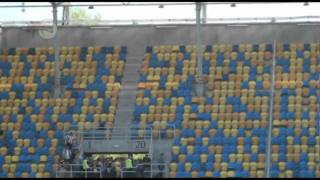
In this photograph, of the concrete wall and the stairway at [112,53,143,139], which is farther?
the concrete wall

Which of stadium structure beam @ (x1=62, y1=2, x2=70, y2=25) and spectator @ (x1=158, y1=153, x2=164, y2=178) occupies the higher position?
stadium structure beam @ (x1=62, y1=2, x2=70, y2=25)

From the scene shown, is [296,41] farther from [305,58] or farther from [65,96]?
[65,96]

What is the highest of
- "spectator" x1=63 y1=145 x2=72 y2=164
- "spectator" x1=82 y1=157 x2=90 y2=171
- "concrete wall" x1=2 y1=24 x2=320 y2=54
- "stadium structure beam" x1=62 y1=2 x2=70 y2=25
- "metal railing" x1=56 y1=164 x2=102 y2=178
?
"stadium structure beam" x1=62 y1=2 x2=70 y2=25

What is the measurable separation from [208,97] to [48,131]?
17.5 feet

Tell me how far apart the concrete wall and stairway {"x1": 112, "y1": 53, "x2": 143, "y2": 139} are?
0.69 m

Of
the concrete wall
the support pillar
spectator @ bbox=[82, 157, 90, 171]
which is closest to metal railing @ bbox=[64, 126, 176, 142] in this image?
spectator @ bbox=[82, 157, 90, 171]

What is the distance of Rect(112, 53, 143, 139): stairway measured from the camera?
23.7 meters

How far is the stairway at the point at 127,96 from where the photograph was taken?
23.7m

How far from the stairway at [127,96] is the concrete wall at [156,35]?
0.69 meters

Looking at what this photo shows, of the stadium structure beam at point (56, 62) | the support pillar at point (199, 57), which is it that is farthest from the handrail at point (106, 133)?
the stadium structure beam at point (56, 62)

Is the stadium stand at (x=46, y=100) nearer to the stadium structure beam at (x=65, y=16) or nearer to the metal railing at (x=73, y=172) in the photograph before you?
the metal railing at (x=73, y=172)

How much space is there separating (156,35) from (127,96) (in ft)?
10.1

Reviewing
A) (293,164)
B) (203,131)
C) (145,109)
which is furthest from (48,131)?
(293,164)

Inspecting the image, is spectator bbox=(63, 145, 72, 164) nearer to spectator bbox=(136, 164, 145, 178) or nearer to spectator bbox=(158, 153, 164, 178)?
spectator bbox=(136, 164, 145, 178)
